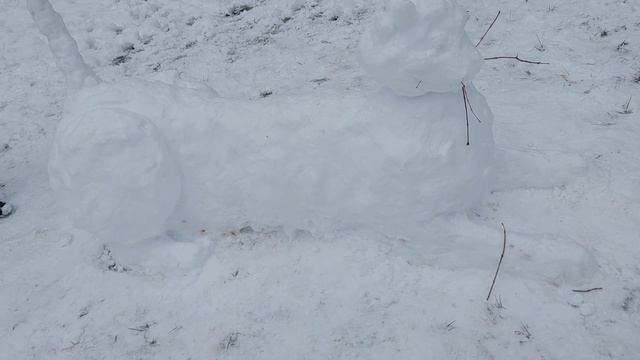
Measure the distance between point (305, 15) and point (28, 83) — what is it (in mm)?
2700

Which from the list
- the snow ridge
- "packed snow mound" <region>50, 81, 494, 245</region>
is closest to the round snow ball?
"packed snow mound" <region>50, 81, 494, 245</region>

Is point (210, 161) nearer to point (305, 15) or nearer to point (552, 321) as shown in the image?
point (552, 321)

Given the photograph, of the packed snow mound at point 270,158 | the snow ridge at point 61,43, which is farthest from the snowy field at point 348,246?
the snow ridge at point 61,43

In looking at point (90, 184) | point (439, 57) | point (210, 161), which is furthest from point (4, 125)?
point (439, 57)

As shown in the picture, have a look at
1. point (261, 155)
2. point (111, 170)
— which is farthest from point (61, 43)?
point (261, 155)

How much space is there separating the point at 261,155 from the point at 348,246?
0.69 m

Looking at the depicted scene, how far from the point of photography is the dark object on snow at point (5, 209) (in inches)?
126

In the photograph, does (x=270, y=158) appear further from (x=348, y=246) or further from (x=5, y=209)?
(x=5, y=209)

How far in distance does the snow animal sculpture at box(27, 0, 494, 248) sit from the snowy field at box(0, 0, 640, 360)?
0.01 m

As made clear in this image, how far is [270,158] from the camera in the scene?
2.37 m

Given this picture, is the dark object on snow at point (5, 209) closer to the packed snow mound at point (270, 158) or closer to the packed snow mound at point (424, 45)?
the packed snow mound at point (270, 158)

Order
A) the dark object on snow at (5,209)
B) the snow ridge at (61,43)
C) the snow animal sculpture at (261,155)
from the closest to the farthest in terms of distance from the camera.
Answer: the snow animal sculpture at (261,155)
the snow ridge at (61,43)
the dark object on snow at (5,209)

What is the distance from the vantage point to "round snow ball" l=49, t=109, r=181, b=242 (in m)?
2.27

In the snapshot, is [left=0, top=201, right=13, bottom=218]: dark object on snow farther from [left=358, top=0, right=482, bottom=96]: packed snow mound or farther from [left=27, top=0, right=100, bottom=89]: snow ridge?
[left=358, top=0, right=482, bottom=96]: packed snow mound
